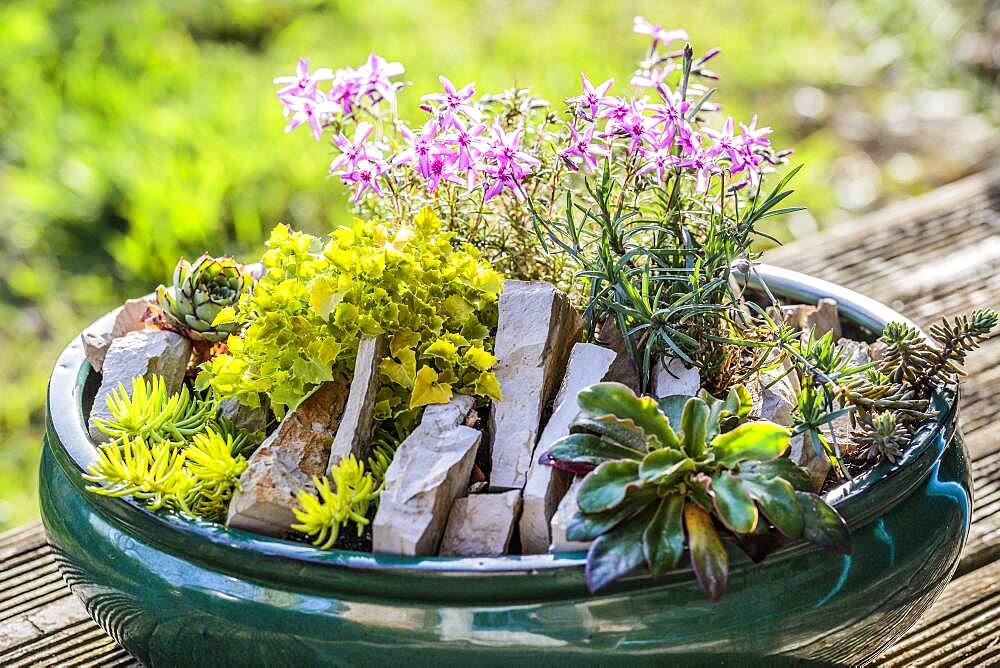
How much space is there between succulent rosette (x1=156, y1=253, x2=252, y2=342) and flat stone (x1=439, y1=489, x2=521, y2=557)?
→ 1.26 feet

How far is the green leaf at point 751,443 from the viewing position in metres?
0.89

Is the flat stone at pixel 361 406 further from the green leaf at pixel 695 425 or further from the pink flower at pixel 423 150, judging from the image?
the green leaf at pixel 695 425

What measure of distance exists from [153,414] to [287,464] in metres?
0.17

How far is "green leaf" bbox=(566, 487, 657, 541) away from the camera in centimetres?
85

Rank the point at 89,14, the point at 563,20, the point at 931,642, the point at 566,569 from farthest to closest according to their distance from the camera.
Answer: the point at 563,20, the point at 89,14, the point at 931,642, the point at 566,569

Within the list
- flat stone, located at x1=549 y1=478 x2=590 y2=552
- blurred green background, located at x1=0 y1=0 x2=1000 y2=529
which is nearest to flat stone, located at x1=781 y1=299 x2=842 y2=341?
flat stone, located at x1=549 y1=478 x2=590 y2=552

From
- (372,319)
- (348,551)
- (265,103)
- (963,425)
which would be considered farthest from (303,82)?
(265,103)

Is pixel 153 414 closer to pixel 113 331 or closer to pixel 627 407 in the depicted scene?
pixel 113 331

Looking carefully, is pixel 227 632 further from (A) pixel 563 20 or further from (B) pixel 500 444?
(A) pixel 563 20

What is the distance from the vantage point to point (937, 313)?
163 centimetres

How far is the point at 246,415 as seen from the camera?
1.12 m

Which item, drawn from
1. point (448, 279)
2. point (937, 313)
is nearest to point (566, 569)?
point (448, 279)

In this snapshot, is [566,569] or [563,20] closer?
[566,569]

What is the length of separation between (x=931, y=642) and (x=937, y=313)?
0.60m
